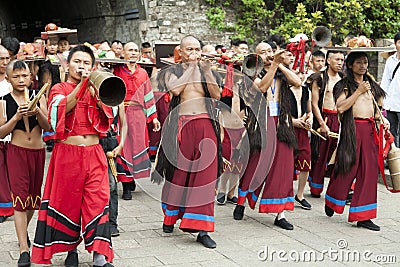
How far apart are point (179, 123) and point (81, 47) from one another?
1449 millimetres

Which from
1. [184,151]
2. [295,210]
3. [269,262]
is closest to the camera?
[269,262]

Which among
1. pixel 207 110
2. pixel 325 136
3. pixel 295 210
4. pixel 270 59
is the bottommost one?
pixel 295 210

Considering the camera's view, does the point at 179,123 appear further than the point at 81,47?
Yes

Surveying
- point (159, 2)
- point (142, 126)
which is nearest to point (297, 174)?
point (142, 126)

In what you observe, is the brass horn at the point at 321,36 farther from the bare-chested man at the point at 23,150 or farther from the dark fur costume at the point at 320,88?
the bare-chested man at the point at 23,150

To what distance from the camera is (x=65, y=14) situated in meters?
20.5

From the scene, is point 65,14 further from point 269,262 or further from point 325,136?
point 269,262

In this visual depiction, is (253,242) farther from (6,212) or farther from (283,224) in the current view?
(6,212)

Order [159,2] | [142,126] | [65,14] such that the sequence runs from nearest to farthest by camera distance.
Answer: [142,126]
[159,2]
[65,14]

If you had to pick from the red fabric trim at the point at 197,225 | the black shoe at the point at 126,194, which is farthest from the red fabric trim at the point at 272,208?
the black shoe at the point at 126,194

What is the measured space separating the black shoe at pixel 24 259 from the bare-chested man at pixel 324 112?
3654 mm

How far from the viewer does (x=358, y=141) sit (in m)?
6.52

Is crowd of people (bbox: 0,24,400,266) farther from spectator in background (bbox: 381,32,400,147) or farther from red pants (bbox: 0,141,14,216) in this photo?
spectator in background (bbox: 381,32,400,147)
